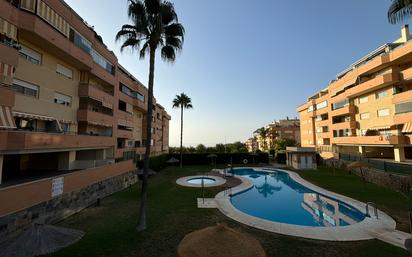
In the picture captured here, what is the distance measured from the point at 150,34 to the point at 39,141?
10.1 meters

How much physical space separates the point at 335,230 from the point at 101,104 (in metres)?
24.2

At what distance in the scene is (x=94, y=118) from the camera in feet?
71.9

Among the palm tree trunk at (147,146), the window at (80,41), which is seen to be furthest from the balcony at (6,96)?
the window at (80,41)

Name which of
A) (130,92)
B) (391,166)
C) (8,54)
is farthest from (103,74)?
(391,166)

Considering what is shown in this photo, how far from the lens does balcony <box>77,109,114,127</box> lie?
20562 millimetres

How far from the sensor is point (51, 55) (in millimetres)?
16844

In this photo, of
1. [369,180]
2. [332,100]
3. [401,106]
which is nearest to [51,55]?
[369,180]

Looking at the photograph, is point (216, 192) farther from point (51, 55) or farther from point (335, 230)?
point (51, 55)

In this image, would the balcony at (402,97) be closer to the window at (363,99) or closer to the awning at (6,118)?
the window at (363,99)

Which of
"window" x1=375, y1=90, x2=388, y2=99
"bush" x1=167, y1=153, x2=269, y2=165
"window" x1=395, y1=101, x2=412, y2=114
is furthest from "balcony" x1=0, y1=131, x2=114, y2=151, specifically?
"window" x1=375, y1=90, x2=388, y2=99

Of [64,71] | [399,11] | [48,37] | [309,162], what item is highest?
[48,37]

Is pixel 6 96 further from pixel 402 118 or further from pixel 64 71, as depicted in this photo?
pixel 402 118

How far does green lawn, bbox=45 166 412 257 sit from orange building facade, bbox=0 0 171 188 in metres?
4.62

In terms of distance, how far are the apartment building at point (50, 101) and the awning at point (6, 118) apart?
5cm
